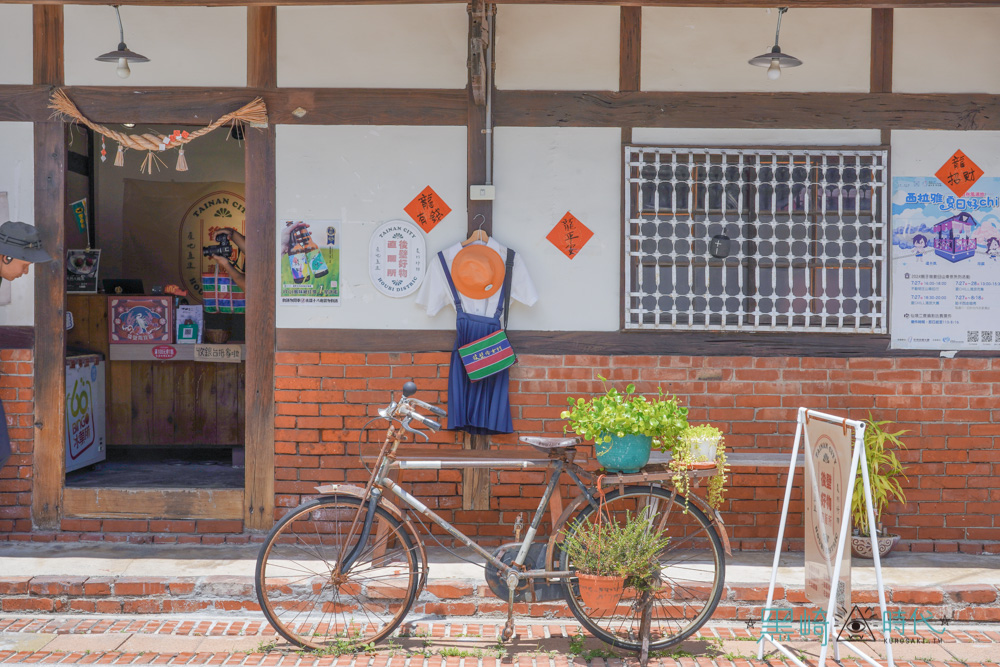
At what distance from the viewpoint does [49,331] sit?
248 inches

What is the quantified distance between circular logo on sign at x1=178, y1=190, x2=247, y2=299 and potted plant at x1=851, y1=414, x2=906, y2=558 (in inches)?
276

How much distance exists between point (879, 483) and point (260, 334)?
4.47 m

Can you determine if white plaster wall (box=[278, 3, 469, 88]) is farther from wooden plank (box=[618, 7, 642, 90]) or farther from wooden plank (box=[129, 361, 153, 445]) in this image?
wooden plank (box=[129, 361, 153, 445])

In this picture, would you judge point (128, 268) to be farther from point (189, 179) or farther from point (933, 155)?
point (933, 155)

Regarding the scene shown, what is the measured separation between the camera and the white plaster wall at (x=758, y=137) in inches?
245

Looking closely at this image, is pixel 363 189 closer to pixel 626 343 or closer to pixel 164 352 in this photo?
pixel 626 343

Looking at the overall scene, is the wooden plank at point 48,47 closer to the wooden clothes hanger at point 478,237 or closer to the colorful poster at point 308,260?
the colorful poster at point 308,260

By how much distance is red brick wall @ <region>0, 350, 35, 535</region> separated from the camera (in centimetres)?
630

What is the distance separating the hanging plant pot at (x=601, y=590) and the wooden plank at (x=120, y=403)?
594cm

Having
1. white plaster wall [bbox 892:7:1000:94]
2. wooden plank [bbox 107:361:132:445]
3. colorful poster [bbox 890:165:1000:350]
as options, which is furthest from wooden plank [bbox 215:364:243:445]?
white plaster wall [bbox 892:7:1000:94]

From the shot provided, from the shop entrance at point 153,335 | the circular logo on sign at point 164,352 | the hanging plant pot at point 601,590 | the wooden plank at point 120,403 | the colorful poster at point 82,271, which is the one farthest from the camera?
the wooden plank at point 120,403

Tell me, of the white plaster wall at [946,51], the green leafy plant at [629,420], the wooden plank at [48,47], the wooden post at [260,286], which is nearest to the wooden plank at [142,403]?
the wooden post at [260,286]

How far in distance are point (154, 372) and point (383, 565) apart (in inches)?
197

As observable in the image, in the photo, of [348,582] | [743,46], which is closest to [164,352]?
[348,582]
